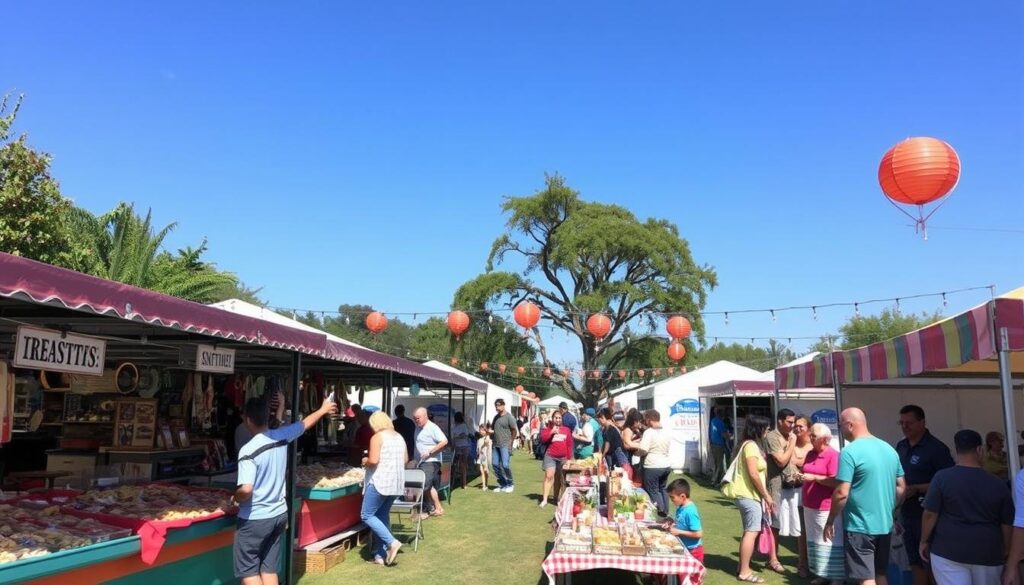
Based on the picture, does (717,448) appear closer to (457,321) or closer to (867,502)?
(457,321)

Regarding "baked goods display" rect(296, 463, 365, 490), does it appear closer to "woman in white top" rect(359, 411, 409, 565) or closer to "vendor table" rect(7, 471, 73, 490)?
"woman in white top" rect(359, 411, 409, 565)

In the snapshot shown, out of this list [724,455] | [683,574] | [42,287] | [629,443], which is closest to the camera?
[42,287]

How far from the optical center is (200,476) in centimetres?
839

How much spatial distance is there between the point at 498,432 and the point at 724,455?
200 inches

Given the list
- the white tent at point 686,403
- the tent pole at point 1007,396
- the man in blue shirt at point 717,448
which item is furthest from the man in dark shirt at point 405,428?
the white tent at point 686,403

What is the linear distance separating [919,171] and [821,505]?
3.01 meters

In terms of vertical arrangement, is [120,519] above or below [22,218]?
below

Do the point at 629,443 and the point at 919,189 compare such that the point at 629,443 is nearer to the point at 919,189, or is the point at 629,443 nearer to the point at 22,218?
the point at 919,189

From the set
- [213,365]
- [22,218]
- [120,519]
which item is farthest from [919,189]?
[22,218]

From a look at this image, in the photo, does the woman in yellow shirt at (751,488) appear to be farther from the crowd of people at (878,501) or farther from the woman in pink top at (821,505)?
the woman in pink top at (821,505)

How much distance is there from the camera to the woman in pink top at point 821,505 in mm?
5688

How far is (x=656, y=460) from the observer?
Answer: 7.45 metres

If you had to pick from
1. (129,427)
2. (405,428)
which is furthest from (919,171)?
(129,427)

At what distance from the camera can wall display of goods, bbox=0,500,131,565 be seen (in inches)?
137
